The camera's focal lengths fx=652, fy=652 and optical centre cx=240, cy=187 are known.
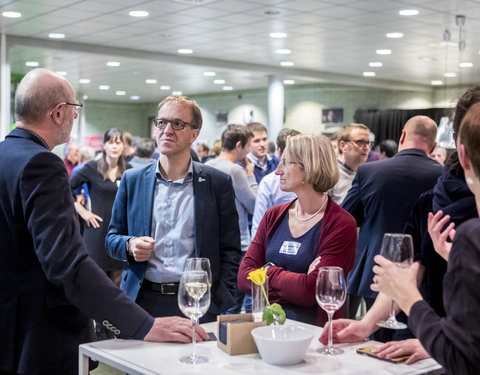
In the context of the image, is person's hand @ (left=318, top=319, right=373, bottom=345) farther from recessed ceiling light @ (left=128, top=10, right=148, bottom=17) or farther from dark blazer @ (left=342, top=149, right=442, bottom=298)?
recessed ceiling light @ (left=128, top=10, right=148, bottom=17)

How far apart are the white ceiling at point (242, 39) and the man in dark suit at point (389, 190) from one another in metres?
4.37

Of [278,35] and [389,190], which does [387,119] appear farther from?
[389,190]

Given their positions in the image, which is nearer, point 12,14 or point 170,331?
point 170,331

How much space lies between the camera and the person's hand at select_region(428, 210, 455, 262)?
6.04 feet

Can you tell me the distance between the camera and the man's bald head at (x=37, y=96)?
2135mm

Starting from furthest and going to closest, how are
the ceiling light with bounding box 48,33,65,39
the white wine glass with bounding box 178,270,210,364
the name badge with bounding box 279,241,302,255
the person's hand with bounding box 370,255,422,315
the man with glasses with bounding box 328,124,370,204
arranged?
the ceiling light with bounding box 48,33,65,39, the man with glasses with bounding box 328,124,370,204, the name badge with bounding box 279,241,302,255, the white wine glass with bounding box 178,270,210,364, the person's hand with bounding box 370,255,422,315

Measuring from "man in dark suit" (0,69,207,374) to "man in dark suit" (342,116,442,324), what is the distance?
2062mm

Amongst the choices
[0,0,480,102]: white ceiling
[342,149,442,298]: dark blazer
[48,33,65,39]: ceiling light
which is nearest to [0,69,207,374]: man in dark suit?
[342,149,442,298]: dark blazer

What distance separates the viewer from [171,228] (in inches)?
113

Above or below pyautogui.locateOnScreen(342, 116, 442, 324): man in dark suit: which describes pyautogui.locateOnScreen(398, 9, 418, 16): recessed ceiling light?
above

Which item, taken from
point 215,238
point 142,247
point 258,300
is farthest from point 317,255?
point 142,247

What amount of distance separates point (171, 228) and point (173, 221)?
0.10 feet

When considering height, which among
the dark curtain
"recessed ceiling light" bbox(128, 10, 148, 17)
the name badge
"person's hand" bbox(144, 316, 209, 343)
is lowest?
"person's hand" bbox(144, 316, 209, 343)

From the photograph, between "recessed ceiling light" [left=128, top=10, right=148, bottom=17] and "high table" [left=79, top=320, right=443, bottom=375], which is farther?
"recessed ceiling light" [left=128, top=10, right=148, bottom=17]
